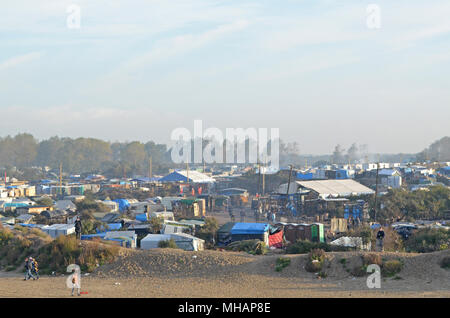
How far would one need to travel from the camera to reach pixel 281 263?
13938 mm

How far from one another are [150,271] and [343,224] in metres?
11.8

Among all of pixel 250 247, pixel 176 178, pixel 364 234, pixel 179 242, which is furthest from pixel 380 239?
pixel 176 178

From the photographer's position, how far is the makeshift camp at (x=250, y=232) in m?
19.5

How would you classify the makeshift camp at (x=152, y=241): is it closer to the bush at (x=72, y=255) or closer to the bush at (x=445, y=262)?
the bush at (x=72, y=255)

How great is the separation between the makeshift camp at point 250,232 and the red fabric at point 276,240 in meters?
0.20

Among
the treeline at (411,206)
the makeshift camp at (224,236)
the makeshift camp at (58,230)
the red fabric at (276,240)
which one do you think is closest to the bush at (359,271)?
the red fabric at (276,240)

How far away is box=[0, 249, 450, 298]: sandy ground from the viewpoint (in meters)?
11.7

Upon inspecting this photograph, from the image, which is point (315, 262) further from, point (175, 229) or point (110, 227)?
point (110, 227)

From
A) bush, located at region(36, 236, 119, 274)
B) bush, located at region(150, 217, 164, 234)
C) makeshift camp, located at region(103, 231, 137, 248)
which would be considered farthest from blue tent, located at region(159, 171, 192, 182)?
bush, located at region(36, 236, 119, 274)

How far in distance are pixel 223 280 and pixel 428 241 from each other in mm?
7934

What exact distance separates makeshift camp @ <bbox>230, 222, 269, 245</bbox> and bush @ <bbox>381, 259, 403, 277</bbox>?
6.61 m

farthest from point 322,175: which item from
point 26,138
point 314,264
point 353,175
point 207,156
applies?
point 26,138

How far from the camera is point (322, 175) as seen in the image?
49.9 metres

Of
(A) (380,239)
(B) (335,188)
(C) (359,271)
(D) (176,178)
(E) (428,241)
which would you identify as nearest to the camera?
(C) (359,271)
